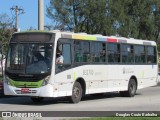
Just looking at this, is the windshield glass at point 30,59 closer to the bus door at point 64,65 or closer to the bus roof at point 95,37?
the bus door at point 64,65

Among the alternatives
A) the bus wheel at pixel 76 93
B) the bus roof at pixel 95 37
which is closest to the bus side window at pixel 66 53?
the bus roof at pixel 95 37

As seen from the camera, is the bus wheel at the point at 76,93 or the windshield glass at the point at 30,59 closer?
the windshield glass at the point at 30,59

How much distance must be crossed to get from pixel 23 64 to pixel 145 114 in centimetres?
861

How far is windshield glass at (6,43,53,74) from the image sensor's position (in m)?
18.3

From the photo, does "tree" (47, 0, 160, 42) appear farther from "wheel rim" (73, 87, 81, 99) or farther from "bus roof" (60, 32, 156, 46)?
"wheel rim" (73, 87, 81, 99)

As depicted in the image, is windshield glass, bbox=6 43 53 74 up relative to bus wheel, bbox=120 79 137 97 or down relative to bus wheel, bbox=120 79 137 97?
up

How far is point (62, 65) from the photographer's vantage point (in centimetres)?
1870

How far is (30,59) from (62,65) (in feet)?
Answer: 4.08

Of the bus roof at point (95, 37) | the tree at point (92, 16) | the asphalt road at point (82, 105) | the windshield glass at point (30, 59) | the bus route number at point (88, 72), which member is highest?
the tree at point (92, 16)

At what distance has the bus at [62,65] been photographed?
1830cm

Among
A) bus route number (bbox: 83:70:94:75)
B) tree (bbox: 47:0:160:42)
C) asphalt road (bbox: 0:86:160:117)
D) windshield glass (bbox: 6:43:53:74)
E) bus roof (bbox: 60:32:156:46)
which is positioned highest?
tree (bbox: 47:0:160:42)

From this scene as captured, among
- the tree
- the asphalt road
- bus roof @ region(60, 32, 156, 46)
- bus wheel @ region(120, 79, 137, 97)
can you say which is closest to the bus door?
bus roof @ region(60, 32, 156, 46)

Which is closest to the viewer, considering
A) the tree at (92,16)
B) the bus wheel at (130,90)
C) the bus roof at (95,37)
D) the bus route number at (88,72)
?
the bus roof at (95,37)

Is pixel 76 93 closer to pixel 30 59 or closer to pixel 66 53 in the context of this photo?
pixel 66 53
